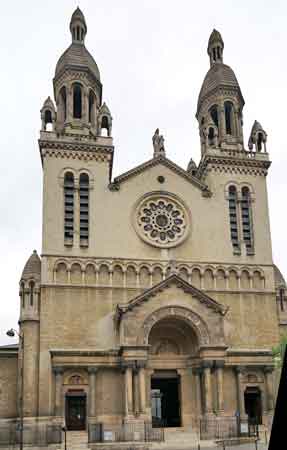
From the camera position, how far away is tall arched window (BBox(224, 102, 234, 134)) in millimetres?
43312

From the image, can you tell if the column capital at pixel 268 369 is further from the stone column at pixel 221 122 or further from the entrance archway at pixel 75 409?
the stone column at pixel 221 122

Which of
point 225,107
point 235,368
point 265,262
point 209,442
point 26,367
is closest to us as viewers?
point 209,442

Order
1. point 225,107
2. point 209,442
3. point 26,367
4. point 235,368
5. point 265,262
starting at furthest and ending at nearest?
point 225,107
point 265,262
point 235,368
point 26,367
point 209,442

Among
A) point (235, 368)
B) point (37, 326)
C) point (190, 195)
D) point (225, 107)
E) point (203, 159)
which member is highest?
point (225, 107)

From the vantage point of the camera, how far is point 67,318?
34219 millimetres

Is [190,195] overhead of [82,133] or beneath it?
beneath

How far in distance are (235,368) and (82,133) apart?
753 inches

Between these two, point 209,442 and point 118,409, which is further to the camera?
point 118,409

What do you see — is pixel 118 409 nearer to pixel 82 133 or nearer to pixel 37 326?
pixel 37 326

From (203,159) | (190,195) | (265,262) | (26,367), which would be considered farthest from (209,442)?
(203,159)

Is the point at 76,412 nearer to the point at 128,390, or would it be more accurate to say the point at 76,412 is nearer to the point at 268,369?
the point at 128,390

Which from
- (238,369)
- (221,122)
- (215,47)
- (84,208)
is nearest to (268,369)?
(238,369)

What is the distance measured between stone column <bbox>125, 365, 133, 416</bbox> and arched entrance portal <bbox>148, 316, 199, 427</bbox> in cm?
296

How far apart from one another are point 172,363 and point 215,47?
27117 mm
